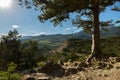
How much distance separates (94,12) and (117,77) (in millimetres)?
9649

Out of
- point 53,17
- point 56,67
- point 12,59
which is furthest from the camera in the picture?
point 12,59

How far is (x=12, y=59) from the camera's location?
54.0 metres

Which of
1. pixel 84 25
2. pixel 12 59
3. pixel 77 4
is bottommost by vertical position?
pixel 12 59

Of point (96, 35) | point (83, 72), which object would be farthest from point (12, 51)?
point (83, 72)

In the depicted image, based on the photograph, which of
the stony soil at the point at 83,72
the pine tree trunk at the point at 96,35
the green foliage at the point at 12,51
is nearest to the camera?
the stony soil at the point at 83,72

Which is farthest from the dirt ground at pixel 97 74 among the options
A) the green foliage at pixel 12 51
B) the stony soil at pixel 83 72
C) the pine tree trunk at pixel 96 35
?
the green foliage at pixel 12 51

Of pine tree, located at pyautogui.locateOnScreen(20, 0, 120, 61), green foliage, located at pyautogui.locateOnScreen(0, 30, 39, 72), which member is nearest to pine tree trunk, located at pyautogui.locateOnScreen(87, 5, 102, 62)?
pine tree, located at pyautogui.locateOnScreen(20, 0, 120, 61)

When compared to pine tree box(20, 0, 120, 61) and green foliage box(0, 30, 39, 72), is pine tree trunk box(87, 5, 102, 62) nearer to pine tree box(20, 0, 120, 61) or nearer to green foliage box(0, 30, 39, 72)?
pine tree box(20, 0, 120, 61)

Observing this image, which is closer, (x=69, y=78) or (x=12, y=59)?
(x=69, y=78)

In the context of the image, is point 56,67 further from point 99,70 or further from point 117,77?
point 117,77

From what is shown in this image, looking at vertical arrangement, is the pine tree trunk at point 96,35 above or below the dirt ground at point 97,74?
above

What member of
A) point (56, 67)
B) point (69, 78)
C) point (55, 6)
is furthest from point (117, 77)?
point (55, 6)

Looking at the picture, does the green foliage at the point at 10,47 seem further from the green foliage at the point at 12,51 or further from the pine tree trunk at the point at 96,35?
the pine tree trunk at the point at 96,35

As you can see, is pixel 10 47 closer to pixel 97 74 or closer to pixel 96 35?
pixel 96 35
